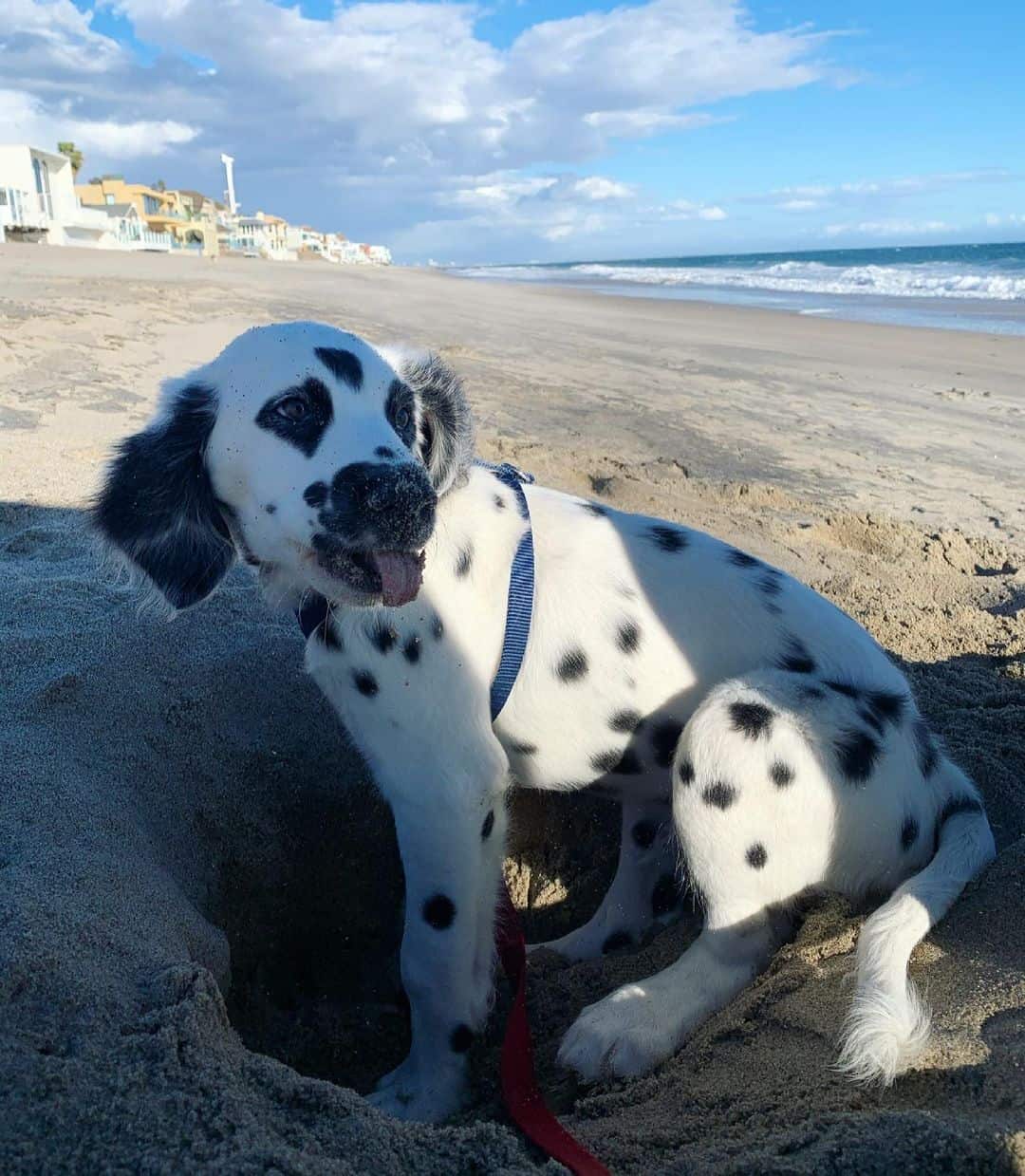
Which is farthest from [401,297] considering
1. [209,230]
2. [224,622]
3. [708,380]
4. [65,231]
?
[65,231]

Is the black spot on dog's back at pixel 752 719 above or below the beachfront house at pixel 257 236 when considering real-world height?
below

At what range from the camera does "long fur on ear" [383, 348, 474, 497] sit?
2.99m

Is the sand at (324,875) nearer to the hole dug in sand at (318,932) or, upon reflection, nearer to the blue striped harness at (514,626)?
the hole dug in sand at (318,932)

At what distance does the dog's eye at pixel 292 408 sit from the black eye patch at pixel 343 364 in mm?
133

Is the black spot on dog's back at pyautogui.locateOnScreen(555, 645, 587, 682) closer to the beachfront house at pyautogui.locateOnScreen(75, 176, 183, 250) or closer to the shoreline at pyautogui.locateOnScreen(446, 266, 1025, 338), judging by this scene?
the shoreline at pyautogui.locateOnScreen(446, 266, 1025, 338)

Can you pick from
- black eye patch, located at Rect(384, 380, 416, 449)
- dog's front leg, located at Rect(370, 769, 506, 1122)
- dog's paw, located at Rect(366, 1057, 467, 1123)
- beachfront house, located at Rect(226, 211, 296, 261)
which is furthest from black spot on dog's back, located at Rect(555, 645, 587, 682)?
beachfront house, located at Rect(226, 211, 296, 261)

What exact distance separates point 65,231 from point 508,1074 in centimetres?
5880

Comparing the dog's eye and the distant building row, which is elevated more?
the distant building row

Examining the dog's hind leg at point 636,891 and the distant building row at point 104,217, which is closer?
the dog's hind leg at point 636,891

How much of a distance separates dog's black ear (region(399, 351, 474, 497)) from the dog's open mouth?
0.52 m

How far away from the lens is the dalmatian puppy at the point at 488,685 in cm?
256

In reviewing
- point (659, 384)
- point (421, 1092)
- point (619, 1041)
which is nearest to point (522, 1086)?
point (619, 1041)

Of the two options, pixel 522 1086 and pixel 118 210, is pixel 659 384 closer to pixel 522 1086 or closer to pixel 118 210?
pixel 522 1086

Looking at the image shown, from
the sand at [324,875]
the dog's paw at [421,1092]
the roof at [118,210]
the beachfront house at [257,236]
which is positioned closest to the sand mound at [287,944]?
the sand at [324,875]
